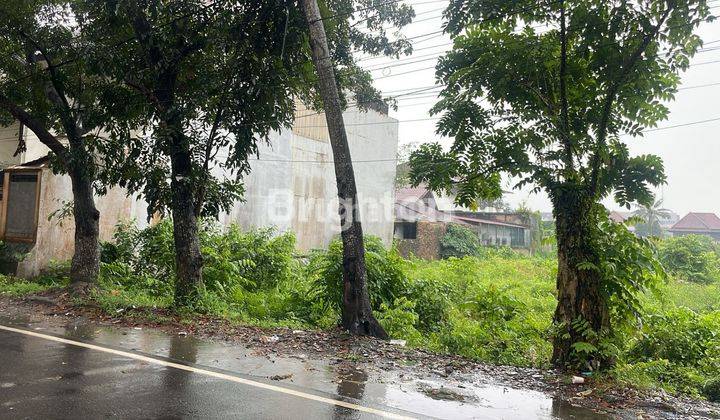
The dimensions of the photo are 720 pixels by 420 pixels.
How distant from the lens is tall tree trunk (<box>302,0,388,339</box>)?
9008 mm

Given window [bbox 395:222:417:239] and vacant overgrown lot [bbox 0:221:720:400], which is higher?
window [bbox 395:222:417:239]

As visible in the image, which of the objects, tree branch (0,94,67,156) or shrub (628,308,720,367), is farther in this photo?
tree branch (0,94,67,156)

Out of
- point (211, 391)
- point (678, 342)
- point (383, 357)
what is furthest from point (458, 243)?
point (211, 391)

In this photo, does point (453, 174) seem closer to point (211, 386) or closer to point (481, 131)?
point (481, 131)

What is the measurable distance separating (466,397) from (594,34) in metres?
5.26

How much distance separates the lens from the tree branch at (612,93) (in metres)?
7.20

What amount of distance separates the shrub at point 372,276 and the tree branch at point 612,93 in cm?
496

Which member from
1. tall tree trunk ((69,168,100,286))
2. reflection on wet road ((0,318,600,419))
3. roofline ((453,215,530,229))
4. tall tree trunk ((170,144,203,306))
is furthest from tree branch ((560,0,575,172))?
roofline ((453,215,530,229))

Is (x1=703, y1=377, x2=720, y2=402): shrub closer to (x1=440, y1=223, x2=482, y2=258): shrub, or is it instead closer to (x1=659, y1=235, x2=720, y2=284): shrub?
(x1=659, y1=235, x2=720, y2=284): shrub

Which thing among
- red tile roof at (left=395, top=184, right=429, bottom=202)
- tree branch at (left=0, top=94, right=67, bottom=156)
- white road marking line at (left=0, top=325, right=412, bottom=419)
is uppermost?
red tile roof at (left=395, top=184, right=429, bottom=202)

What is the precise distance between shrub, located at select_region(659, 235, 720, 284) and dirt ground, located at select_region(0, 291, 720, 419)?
20.9 meters

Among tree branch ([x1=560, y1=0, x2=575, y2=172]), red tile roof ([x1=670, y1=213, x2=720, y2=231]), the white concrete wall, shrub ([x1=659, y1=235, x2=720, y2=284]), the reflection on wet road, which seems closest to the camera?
the reflection on wet road

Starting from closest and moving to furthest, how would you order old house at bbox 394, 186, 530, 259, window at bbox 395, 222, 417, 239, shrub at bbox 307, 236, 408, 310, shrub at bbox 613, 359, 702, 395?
shrub at bbox 613, 359, 702, 395, shrub at bbox 307, 236, 408, 310, old house at bbox 394, 186, 530, 259, window at bbox 395, 222, 417, 239

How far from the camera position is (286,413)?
16.9 feet
